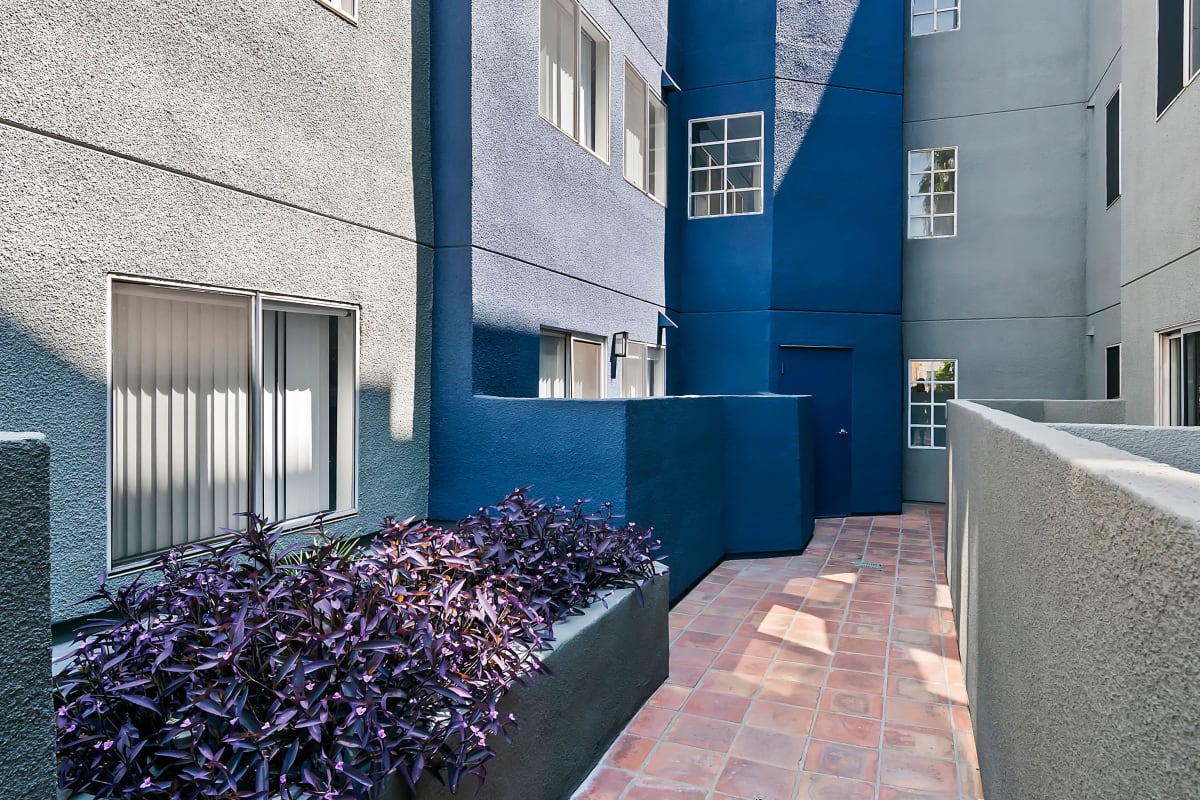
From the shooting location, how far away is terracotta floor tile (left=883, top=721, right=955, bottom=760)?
4.05 meters

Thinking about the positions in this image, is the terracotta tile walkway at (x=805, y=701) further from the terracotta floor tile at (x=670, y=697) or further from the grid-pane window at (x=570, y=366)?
the grid-pane window at (x=570, y=366)

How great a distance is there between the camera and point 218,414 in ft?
14.0

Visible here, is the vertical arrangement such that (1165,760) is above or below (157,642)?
above

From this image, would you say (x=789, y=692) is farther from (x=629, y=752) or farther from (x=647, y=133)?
(x=647, y=133)

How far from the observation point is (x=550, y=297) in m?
7.10

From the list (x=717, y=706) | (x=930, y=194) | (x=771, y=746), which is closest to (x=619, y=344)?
(x=717, y=706)

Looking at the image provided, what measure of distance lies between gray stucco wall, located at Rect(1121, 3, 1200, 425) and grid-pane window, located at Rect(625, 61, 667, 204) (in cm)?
505

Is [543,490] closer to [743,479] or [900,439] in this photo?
[743,479]

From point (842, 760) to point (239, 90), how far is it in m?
4.82

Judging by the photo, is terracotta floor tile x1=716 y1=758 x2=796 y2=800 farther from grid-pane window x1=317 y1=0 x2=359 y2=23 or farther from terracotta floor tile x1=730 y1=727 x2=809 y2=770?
grid-pane window x1=317 y1=0 x2=359 y2=23

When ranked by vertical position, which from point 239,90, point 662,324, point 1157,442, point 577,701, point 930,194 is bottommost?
point 577,701

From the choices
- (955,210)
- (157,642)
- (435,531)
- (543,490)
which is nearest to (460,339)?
(543,490)

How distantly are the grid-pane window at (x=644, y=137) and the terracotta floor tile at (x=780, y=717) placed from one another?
21.0ft

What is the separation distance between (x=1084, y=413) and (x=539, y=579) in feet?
25.1
